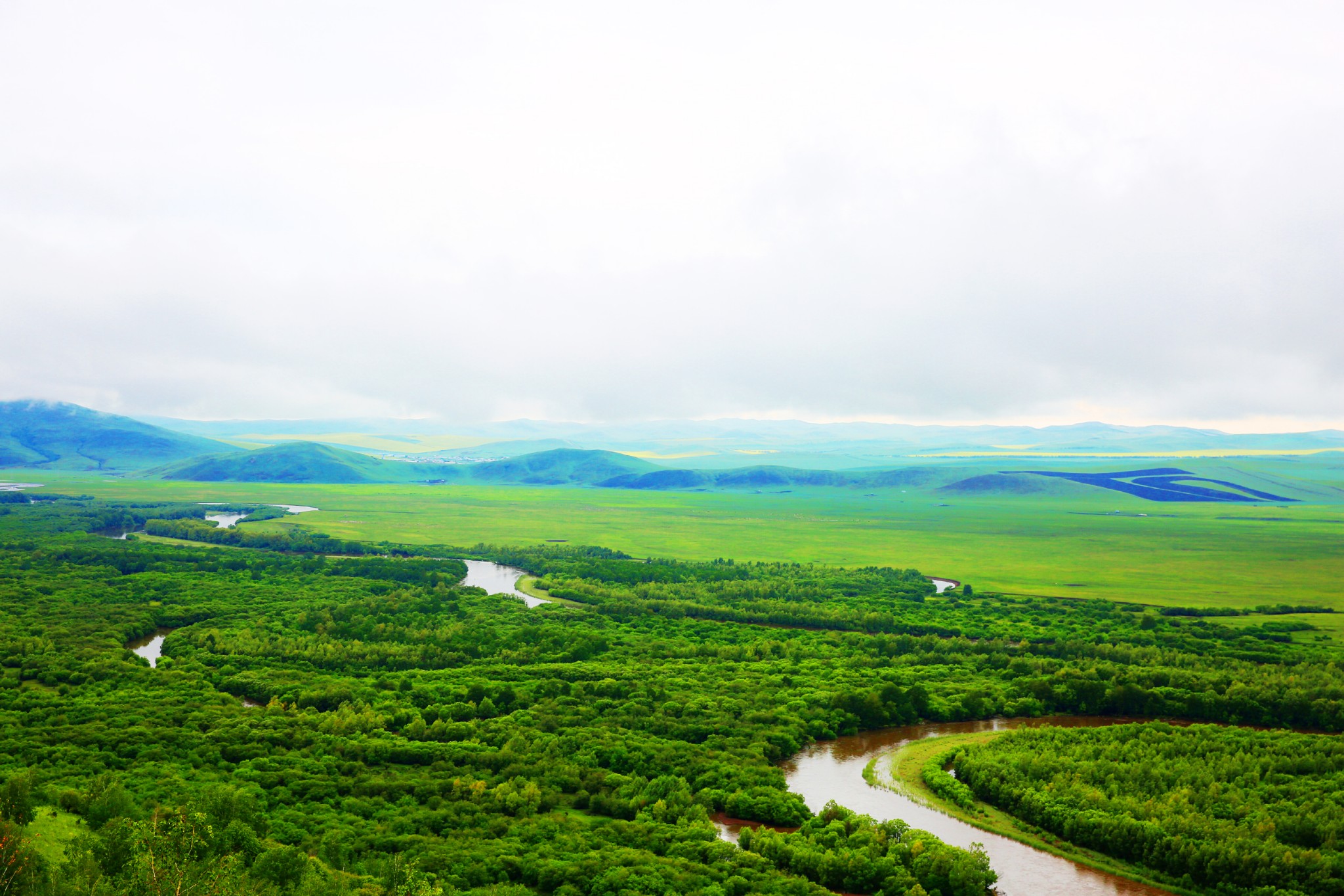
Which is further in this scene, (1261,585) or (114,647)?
(1261,585)

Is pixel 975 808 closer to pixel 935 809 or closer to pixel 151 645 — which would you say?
pixel 935 809

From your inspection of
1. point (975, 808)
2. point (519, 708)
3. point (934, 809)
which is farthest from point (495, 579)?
point (975, 808)

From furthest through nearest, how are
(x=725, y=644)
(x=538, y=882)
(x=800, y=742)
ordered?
1. (x=725, y=644)
2. (x=800, y=742)
3. (x=538, y=882)

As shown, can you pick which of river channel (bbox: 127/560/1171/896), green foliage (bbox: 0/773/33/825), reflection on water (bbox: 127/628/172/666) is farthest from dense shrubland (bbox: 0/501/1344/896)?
river channel (bbox: 127/560/1171/896)

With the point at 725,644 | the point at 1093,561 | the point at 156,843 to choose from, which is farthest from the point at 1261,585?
the point at 156,843

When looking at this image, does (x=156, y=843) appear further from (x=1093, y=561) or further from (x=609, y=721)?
(x=1093, y=561)

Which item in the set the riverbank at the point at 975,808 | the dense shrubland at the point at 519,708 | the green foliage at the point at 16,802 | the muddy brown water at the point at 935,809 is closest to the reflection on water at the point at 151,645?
the dense shrubland at the point at 519,708

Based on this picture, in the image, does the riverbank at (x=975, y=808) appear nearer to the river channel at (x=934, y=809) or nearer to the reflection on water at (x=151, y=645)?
the river channel at (x=934, y=809)
